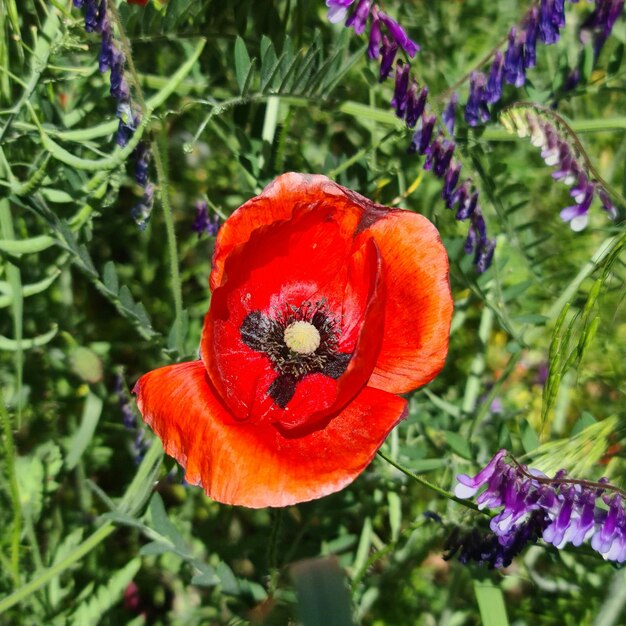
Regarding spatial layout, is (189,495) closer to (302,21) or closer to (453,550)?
(453,550)

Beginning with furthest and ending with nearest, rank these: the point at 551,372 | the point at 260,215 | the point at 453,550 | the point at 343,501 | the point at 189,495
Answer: the point at 189,495, the point at 343,501, the point at 453,550, the point at 260,215, the point at 551,372

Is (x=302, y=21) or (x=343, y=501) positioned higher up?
(x=302, y=21)

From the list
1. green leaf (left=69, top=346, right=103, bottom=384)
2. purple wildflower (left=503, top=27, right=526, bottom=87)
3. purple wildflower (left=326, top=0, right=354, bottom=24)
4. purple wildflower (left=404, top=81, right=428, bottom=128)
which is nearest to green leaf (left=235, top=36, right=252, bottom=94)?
purple wildflower (left=326, top=0, right=354, bottom=24)

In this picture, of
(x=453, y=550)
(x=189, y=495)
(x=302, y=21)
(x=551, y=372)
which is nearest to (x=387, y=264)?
(x=551, y=372)

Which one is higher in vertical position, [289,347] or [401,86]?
[401,86]

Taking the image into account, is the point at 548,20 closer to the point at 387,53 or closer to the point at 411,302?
the point at 387,53

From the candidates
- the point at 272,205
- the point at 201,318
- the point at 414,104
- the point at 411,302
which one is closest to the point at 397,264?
the point at 411,302

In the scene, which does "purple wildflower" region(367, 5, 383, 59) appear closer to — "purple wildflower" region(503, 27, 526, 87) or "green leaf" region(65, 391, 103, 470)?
"purple wildflower" region(503, 27, 526, 87)
